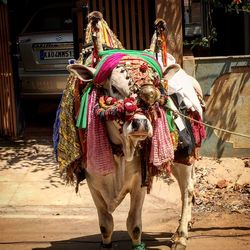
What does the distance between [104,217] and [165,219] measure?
1569 mm

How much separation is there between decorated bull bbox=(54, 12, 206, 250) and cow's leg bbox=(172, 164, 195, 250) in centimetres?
57

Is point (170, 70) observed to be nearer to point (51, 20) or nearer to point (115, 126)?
point (115, 126)

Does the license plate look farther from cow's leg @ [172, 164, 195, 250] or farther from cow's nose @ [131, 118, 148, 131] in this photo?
cow's nose @ [131, 118, 148, 131]

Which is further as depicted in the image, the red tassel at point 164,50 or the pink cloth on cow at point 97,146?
the red tassel at point 164,50

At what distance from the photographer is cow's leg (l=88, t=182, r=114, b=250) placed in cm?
474

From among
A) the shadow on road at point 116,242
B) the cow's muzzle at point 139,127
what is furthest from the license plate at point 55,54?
the cow's muzzle at point 139,127

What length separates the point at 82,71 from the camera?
4352 millimetres

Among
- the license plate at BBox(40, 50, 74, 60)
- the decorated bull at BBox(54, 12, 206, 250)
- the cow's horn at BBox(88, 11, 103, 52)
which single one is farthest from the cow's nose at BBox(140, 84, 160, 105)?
the license plate at BBox(40, 50, 74, 60)

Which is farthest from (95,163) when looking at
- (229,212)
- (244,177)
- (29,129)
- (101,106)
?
(29,129)

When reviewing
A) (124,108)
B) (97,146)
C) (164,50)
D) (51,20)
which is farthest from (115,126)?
(51,20)

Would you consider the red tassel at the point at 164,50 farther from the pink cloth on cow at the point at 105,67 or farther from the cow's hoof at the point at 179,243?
the cow's hoof at the point at 179,243

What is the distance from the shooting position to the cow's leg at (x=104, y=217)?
4738mm

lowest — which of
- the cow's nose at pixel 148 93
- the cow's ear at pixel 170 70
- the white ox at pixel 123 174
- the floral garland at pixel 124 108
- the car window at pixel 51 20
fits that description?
the white ox at pixel 123 174

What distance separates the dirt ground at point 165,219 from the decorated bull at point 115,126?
0.92 meters
